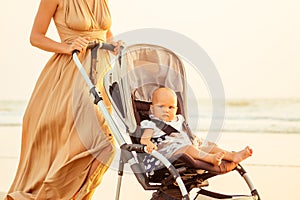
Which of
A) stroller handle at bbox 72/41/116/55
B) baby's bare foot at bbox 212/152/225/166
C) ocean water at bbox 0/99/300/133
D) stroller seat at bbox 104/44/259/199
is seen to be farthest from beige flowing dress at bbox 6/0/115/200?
ocean water at bbox 0/99/300/133

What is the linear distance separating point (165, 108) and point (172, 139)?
0.18 metres

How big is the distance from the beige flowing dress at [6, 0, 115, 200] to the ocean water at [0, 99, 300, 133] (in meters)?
5.97

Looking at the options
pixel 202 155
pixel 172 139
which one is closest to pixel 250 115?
pixel 172 139

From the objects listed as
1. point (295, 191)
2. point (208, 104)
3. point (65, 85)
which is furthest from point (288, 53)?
point (65, 85)

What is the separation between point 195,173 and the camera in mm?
3674

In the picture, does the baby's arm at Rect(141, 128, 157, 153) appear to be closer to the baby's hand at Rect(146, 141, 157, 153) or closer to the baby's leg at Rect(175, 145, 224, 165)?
the baby's hand at Rect(146, 141, 157, 153)

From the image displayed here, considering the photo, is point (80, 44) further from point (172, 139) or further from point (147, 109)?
point (172, 139)

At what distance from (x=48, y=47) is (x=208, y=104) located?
7238mm

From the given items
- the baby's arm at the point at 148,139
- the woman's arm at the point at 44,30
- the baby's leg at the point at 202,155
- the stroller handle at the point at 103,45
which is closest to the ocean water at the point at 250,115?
the woman's arm at the point at 44,30

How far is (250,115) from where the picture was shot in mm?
11547

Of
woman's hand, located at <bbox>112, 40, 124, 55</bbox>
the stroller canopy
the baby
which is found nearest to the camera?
the baby

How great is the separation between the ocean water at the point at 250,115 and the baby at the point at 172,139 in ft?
20.6

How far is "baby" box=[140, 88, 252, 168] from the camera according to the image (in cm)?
366

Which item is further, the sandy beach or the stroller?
the sandy beach
